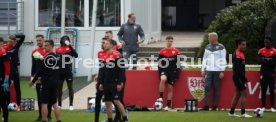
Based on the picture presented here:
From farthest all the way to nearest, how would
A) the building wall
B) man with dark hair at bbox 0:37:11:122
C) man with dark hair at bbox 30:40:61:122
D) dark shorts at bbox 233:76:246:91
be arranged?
the building wall < dark shorts at bbox 233:76:246:91 < man with dark hair at bbox 0:37:11:122 < man with dark hair at bbox 30:40:61:122

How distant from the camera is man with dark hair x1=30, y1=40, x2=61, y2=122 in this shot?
648 inches

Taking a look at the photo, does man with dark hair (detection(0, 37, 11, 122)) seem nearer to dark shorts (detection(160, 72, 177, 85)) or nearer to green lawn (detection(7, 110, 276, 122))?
green lawn (detection(7, 110, 276, 122))

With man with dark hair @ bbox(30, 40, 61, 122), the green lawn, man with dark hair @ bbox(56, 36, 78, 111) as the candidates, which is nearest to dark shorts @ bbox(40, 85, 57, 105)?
man with dark hair @ bbox(30, 40, 61, 122)

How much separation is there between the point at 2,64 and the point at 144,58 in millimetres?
11498

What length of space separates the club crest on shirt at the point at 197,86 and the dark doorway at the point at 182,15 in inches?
1018

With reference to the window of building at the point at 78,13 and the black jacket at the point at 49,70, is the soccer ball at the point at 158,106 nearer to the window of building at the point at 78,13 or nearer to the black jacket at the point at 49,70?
the black jacket at the point at 49,70

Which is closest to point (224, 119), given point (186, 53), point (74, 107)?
point (74, 107)

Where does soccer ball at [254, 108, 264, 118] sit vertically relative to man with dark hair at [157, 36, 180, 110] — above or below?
below

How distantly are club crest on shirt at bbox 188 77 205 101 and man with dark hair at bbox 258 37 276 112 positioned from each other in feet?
5.50

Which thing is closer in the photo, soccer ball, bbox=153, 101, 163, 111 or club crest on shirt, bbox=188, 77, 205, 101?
soccer ball, bbox=153, 101, 163, 111

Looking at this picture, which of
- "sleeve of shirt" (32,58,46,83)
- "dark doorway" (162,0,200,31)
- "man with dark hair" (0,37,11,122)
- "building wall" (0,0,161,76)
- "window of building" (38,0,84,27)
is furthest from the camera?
"dark doorway" (162,0,200,31)

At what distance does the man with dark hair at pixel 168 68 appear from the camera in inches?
803

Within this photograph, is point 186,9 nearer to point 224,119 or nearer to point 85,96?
point 85,96

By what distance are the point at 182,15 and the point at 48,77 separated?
30.7 meters
